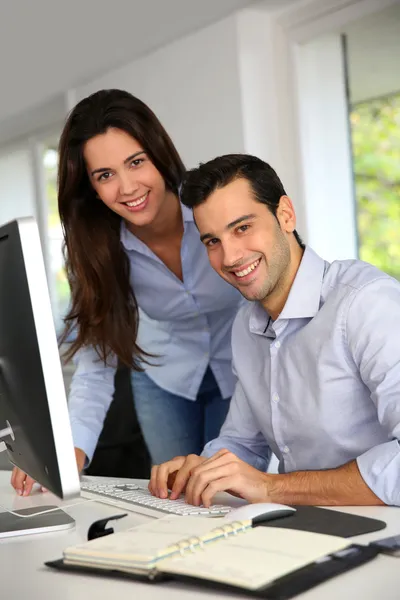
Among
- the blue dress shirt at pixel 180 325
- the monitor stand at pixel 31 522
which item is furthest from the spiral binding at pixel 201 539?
the blue dress shirt at pixel 180 325

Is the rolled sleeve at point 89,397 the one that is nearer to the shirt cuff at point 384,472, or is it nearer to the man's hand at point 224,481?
the man's hand at point 224,481

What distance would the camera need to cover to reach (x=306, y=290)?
5.34 ft

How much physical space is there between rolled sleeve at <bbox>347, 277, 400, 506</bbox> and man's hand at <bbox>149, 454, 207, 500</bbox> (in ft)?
1.01

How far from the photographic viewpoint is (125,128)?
6.79ft

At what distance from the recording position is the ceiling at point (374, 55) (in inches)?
119

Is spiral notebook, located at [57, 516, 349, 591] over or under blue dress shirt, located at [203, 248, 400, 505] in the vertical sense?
under

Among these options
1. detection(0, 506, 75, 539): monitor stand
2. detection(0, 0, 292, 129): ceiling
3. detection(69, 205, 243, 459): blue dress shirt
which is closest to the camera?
detection(0, 506, 75, 539): monitor stand

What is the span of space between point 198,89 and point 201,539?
273 cm

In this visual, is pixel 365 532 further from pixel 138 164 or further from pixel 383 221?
pixel 383 221

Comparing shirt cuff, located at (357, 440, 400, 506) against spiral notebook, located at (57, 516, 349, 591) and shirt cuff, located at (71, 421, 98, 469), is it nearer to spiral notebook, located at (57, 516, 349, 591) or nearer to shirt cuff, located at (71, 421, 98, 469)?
spiral notebook, located at (57, 516, 349, 591)

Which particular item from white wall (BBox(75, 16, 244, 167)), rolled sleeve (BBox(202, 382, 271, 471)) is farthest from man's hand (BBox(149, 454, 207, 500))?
white wall (BBox(75, 16, 244, 167))

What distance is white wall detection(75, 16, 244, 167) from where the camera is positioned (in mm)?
3277

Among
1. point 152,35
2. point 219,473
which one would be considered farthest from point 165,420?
point 152,35

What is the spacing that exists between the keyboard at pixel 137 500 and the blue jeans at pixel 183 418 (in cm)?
76
